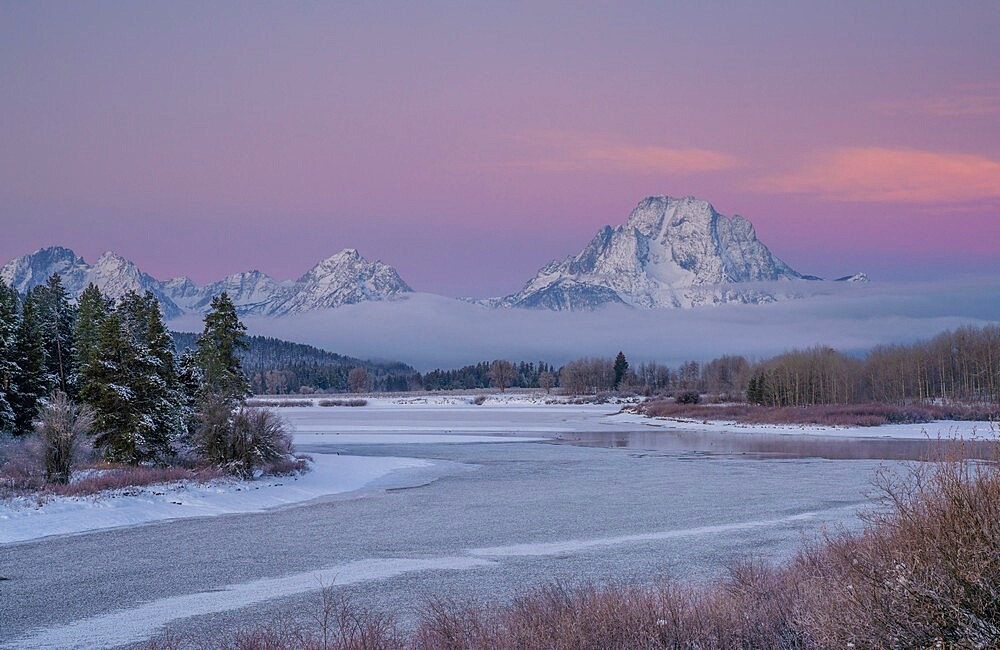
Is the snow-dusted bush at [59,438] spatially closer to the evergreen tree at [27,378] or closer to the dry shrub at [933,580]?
the evergreen tree at [27,378]

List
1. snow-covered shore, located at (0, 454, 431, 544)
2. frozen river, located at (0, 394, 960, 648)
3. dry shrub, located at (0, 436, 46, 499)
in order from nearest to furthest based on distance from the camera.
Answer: frozen river, located at (0, 394, 960, 648)
snow-covered shore, located at (0, 454, 431, 544)
dry shrub, located at (0, 436, 46, 499)

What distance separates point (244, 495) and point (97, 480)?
4557 mm

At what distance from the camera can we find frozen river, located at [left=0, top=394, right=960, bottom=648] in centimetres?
1387

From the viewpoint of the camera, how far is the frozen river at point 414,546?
13867 mm

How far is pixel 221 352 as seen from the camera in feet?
156

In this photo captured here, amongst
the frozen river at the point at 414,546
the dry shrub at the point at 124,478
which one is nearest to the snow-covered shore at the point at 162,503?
the dry shrub at the point at 124,478

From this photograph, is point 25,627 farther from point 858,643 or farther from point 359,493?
point 359,493

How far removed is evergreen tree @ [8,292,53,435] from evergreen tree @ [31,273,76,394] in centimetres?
762

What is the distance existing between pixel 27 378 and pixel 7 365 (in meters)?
4.21

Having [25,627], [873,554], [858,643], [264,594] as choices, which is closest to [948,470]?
[873,554]

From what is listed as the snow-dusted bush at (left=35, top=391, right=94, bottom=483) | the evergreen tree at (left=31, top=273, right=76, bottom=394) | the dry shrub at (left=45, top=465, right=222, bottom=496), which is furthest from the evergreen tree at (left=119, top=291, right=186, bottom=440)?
the evergreen tree at (left=31, top=273, right=76, bottom=394)

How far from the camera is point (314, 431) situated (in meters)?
70.8

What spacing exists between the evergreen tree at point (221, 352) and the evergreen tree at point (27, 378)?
8.48 m

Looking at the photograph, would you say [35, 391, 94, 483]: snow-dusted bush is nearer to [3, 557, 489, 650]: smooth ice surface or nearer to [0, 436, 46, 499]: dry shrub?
[0, 436, 46, 499]: dry shrub
